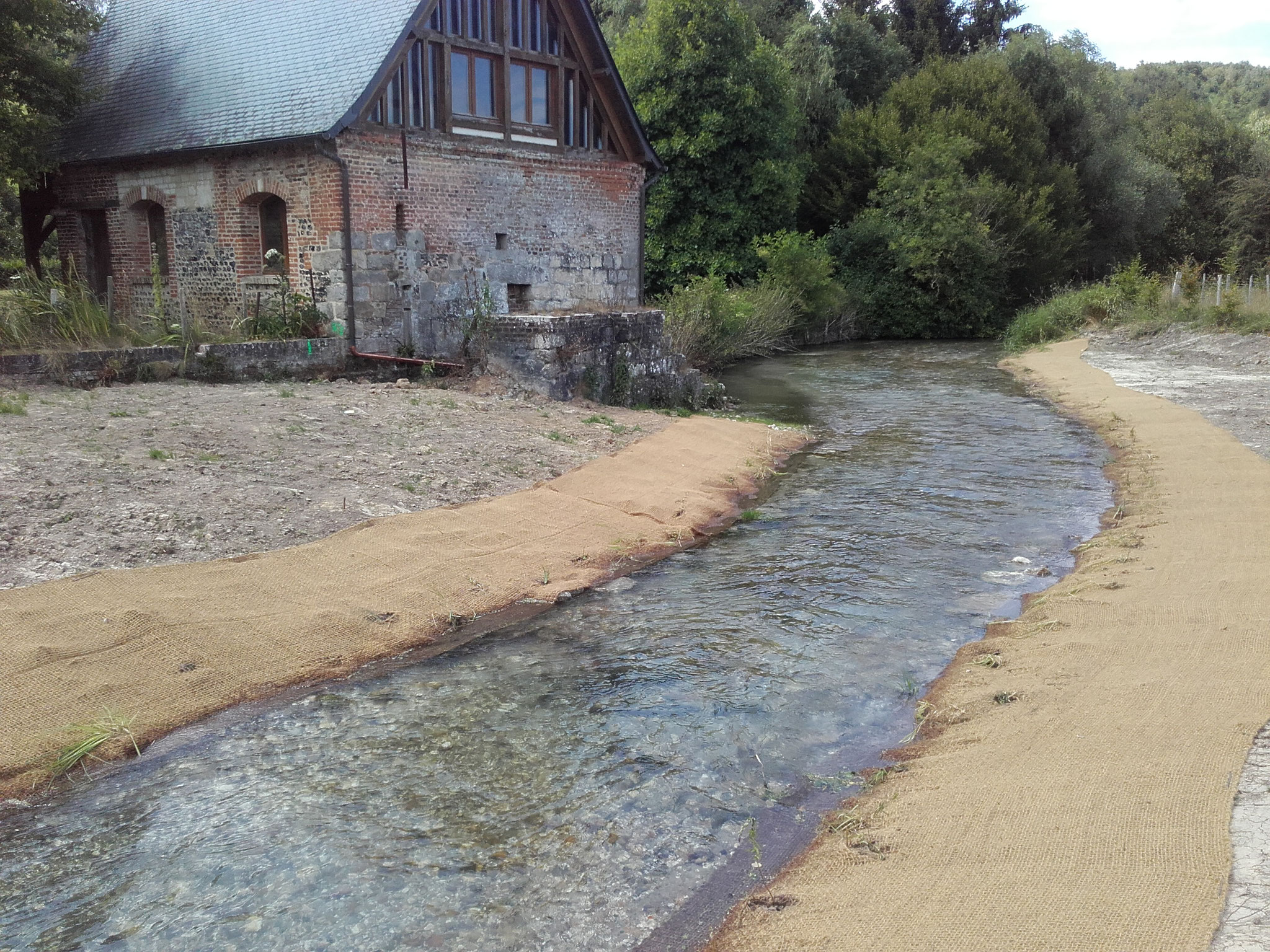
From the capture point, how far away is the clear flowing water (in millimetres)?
4465

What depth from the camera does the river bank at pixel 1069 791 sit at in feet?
12.9

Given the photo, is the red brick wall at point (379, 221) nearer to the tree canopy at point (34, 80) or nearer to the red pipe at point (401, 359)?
the red pipe at point (401, 359)

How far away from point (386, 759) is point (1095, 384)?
19.5 metres

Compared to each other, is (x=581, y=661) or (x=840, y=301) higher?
(x=840, y=301)

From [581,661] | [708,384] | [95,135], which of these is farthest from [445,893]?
[95,135]

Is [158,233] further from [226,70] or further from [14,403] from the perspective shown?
[14,403]

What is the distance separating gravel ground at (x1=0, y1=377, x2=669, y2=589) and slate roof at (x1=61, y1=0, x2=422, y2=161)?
507cm

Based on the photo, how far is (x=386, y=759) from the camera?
577cm

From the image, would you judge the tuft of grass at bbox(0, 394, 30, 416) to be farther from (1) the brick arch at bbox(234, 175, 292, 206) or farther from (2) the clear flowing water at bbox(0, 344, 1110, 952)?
(2) the clear flowing water at bbox(0, 344, 1110, 952)

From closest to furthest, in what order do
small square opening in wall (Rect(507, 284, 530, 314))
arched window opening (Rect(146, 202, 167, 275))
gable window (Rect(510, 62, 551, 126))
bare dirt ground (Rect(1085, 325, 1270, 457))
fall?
1. bare dirt ground (Rect(1085, 325, 1270, 457))
2. gable window (Rect(510, 62, 551, 126))
3. arched window opening (Rect(146, 202, 167, 275))
4. small square opening in wall (Rect(507, 284, 530, 314))

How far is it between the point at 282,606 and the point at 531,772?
258 centimetres

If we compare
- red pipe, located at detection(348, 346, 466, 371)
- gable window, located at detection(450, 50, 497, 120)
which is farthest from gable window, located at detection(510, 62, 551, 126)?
red pipe, located at detection(348, 346, 466, 371)

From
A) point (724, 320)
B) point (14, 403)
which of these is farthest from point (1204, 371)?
point (14, 403)

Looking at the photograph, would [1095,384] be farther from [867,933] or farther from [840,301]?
[867,933]
